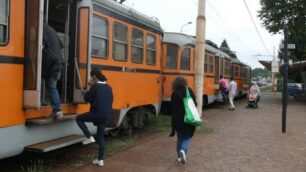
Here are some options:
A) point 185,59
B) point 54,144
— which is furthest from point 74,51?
point 185,59

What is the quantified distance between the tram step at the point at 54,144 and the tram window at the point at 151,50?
4.23 metres

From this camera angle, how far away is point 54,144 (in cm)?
706

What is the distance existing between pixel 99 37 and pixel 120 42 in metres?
0.98

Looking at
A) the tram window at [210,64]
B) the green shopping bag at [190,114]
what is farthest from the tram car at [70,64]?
the tram window at [210,64]

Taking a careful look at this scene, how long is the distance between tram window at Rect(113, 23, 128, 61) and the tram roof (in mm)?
325

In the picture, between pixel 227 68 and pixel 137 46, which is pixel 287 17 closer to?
pixel 227 68

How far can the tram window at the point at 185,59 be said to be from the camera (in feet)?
54.0

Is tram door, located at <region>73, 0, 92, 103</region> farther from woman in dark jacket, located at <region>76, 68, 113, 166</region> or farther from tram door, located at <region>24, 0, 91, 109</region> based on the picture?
woman in dark jacket, located at <region>76, 68, 113, 166</region>

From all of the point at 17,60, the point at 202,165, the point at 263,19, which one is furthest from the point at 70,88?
the point at 263,19

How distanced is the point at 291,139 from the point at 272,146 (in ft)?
4.95

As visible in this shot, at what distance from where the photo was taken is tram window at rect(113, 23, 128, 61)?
9.66 meters

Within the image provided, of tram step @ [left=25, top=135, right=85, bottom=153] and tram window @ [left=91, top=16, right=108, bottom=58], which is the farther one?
tram window @ [left=91, top=16, right=108, bottom=58]

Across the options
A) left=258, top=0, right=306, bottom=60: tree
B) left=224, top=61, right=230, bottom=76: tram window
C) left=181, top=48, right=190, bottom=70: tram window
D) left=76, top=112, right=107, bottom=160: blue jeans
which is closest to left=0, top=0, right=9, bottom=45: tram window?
left=76, top=112, right=107, bottom=160: blue jeans

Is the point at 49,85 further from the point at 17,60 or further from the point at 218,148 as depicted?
the point at 218,148
